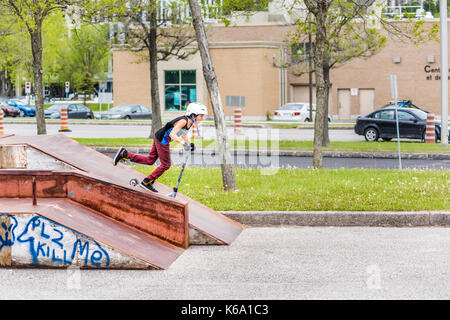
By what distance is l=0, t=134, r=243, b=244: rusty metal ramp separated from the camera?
8719mm

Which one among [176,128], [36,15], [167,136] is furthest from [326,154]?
[176,128]

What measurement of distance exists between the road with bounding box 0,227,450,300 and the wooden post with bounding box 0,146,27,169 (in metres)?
2.41

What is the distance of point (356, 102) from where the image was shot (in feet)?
167

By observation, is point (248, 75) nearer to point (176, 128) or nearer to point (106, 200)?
point (176, 128)

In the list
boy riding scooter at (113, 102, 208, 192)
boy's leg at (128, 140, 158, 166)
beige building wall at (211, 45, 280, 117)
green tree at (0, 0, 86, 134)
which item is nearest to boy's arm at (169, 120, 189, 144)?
boy riding scooter at (113, 102, 208, 192)

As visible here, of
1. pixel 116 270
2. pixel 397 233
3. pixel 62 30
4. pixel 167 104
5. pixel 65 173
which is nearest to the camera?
pixel 116 270

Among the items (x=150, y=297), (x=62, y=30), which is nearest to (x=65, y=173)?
(x=150, y=297)

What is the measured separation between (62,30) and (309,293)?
61858mm

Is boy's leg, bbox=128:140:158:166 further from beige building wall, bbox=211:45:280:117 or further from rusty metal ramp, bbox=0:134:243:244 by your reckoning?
beige building wall, bbox=211:45:280:117

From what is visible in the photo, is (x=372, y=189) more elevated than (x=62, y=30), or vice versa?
(x=62, y=30)

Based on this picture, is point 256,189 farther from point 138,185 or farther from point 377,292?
point 377,292

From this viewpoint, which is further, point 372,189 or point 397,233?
point 372,189

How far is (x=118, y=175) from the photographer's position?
9.99 m
